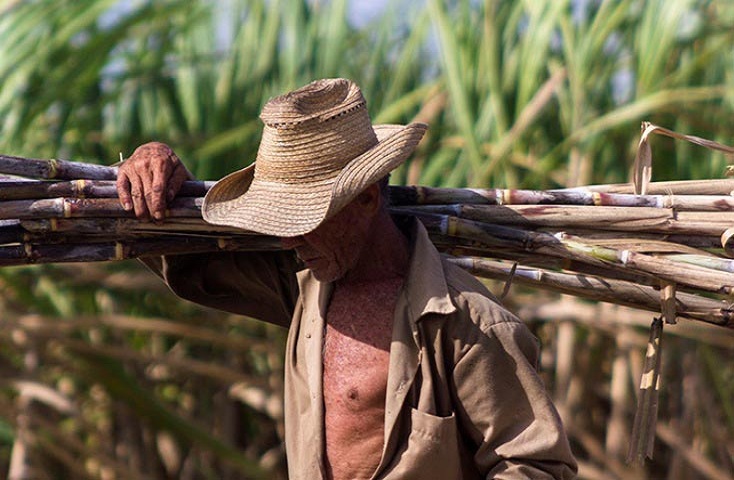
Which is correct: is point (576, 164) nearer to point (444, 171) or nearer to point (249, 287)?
point (444, 171)

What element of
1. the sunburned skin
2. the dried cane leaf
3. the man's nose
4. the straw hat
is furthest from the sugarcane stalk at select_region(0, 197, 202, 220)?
the dried cane leaf

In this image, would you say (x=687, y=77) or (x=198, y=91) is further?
(x=198, y=91)

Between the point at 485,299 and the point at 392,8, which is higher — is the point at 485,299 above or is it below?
below

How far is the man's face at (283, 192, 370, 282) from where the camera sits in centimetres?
243

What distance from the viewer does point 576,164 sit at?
16.6 ft

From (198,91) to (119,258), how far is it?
10.8ft

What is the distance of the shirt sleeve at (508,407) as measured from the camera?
2381 millimetres

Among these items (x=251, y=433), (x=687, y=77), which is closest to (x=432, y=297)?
(x=687, y=77)

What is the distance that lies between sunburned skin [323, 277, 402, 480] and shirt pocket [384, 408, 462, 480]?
11 cm

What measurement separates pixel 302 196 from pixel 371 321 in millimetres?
295

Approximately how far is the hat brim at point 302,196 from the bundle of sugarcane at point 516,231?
0.47 feet

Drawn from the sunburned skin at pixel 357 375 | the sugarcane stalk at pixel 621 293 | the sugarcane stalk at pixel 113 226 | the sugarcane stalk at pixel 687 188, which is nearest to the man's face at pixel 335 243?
the sunburned skin at pixel 357 375

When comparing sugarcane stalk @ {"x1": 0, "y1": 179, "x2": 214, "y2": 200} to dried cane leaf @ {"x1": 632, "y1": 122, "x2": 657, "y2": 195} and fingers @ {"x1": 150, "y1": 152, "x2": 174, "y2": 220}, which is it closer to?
fingers @ {"x1": 150, "y1": 152, "x2": 174, "y2": 220}

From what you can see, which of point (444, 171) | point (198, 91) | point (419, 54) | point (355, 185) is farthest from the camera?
point (419, 54)
